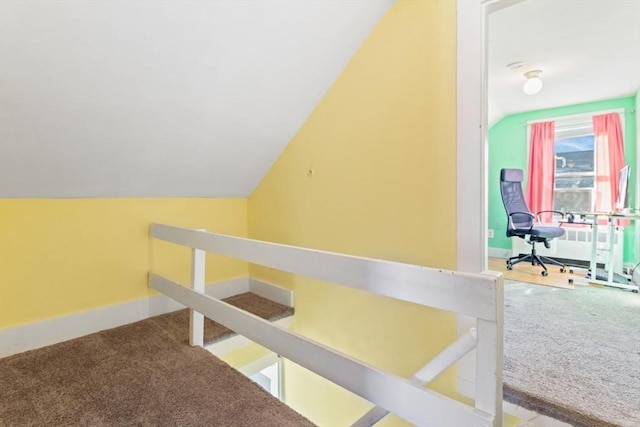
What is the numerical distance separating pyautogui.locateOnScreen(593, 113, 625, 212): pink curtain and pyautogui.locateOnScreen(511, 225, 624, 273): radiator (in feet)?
1.09

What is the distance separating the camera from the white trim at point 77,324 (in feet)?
5.97

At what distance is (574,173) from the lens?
14.5ft

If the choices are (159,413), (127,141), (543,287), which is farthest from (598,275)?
(127,141)

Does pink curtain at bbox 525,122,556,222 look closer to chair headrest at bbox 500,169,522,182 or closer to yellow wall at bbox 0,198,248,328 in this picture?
chair headrest at bbox 500,169,522,182

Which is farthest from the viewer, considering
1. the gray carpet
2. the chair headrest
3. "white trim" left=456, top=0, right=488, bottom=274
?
the chair headrest

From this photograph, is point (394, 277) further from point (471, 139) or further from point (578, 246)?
point (578, 246)

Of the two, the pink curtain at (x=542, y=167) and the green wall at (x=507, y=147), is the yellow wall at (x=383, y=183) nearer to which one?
the green wall at (x=507, y=147)

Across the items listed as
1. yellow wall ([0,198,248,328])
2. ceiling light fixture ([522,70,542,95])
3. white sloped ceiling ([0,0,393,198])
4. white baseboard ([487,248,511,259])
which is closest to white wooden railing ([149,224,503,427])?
white sloped ceiling ([0,0,393,198])

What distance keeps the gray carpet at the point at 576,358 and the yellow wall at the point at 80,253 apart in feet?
7.65

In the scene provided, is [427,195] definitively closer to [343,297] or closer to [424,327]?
[424,327]

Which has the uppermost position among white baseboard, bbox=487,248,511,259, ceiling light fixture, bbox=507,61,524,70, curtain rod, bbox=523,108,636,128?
ceiling light fixture, bbox=507,61,524,70

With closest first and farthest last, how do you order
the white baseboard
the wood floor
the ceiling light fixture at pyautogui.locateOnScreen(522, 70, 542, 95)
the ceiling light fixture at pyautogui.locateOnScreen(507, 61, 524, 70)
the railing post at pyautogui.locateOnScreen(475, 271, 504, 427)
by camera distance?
the railing post at pyautogui.locateOnScreen(475, 271, 504, 427), the ceiling light fixture at pyautogui.locateOnScreen(507, 61, 524, 70), the ceiling light fixture at pyautogui.locateOnScreen(522, 70, 542, 95), the wood floor, the white baseboard

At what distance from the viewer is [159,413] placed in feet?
4.33

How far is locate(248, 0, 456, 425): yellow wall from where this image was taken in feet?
5.23
